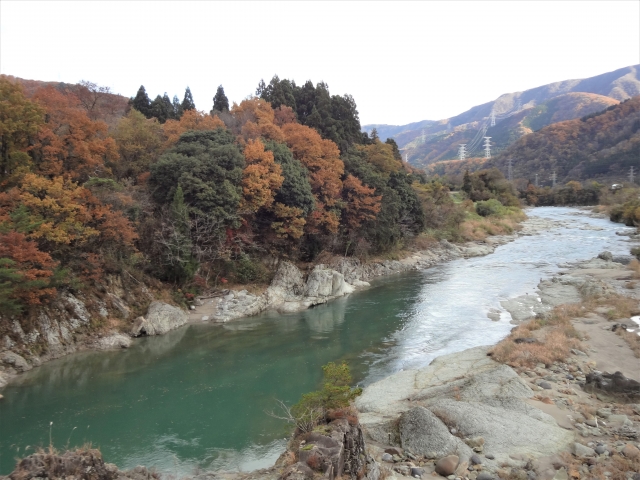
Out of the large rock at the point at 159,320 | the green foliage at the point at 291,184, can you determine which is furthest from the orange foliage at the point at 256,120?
the large rock at the point at 159,320

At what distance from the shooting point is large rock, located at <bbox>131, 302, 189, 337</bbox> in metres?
19.7

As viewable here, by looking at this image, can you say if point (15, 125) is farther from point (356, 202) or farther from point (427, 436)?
point (427, 436)

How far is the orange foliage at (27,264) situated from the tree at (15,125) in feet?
18.1

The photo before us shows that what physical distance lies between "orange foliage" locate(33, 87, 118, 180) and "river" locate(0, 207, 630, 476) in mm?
9435

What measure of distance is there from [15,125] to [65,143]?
224 centimetres

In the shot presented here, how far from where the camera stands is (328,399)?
26.7 ft

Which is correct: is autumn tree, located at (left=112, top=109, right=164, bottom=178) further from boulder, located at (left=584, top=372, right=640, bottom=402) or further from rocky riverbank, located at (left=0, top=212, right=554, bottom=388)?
boulder, located at (left=584, top=372, right=640, bottom=402)

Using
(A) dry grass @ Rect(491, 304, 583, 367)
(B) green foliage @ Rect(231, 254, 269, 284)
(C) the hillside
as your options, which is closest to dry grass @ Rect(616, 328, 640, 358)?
(A) dry grass @ Rect(491, 304, 583, 367)

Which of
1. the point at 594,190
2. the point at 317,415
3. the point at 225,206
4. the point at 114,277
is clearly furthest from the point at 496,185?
the point at 317,415

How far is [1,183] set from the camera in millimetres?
18812

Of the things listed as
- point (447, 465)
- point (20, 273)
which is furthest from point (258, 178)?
point (447, 465)

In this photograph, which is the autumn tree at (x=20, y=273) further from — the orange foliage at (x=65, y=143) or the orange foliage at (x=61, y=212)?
the orange foliage at (x=65, y=143)

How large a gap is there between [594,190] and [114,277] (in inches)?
3401

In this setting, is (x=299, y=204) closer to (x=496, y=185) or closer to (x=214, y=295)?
(x=214, y=295)
